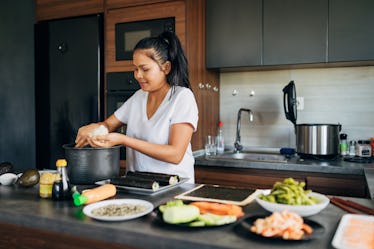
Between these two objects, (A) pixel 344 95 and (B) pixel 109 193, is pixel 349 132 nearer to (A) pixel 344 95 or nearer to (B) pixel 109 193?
(A) pixel 344 95

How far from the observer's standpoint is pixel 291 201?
1094 millimetres

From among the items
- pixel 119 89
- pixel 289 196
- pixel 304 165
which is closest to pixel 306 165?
pixel 304 165

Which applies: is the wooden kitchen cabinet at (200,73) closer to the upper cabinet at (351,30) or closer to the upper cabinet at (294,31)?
the upper cabinet at (294,31)

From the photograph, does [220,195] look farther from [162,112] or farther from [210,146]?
[210,146]

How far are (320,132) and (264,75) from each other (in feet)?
2.51

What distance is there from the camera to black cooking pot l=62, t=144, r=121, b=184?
1.53m

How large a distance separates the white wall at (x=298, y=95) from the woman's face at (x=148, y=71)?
4.73ft

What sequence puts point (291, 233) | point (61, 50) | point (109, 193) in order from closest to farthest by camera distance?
1. point (291, 233)
2. point (109, 193)
3. point (61, 50)

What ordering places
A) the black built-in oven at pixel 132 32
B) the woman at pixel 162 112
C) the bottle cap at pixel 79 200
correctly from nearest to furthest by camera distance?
the bottle cap at pixel 79 200 → the woman at pixel 162 112 → the black built-in oven at pixel 132 32

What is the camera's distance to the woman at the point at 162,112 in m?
1.71

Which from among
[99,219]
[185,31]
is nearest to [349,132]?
[185,31]

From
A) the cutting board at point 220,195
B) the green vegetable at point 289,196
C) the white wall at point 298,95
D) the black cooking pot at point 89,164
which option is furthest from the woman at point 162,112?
the white wall at point 298,95

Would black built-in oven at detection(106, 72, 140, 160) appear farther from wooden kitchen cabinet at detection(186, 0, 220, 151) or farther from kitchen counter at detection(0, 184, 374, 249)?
kitchen counter at detection(0, 184, 374, 249)

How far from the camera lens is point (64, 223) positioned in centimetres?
111
